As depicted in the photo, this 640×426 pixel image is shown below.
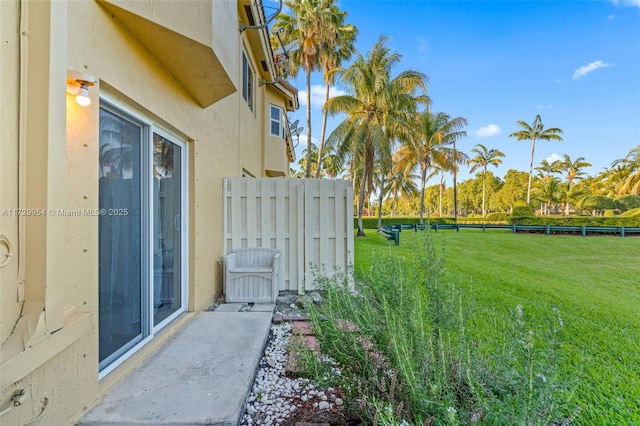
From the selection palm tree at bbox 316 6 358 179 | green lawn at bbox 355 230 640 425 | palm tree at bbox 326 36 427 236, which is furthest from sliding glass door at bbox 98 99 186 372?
palm tree at bbox 316 6 358 179

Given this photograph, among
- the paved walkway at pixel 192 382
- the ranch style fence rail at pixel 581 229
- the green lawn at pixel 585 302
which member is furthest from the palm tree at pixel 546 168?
the paved walkway at pixel 192 382

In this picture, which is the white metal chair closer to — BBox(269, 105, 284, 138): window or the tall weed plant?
the tall weed plant

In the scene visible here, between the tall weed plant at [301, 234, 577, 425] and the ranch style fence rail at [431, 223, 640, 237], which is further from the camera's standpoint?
the ranch style fence rail at [431, 223, 640, 237]

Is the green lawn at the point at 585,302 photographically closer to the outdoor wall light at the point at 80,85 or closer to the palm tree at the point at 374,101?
the outdoor wall light at the point at 80,85

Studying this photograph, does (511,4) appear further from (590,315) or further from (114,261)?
(114,261)

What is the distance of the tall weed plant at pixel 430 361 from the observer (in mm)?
1298

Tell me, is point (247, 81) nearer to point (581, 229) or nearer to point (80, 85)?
point (80, 85)

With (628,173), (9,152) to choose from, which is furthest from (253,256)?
(628,173)

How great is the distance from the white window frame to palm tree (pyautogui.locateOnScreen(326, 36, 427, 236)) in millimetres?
8841

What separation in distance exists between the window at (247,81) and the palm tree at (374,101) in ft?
29.4

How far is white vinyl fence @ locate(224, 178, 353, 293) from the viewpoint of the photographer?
522cm

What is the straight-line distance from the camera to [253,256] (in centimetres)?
515

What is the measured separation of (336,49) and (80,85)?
18.5 m

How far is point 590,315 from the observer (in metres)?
4.25
